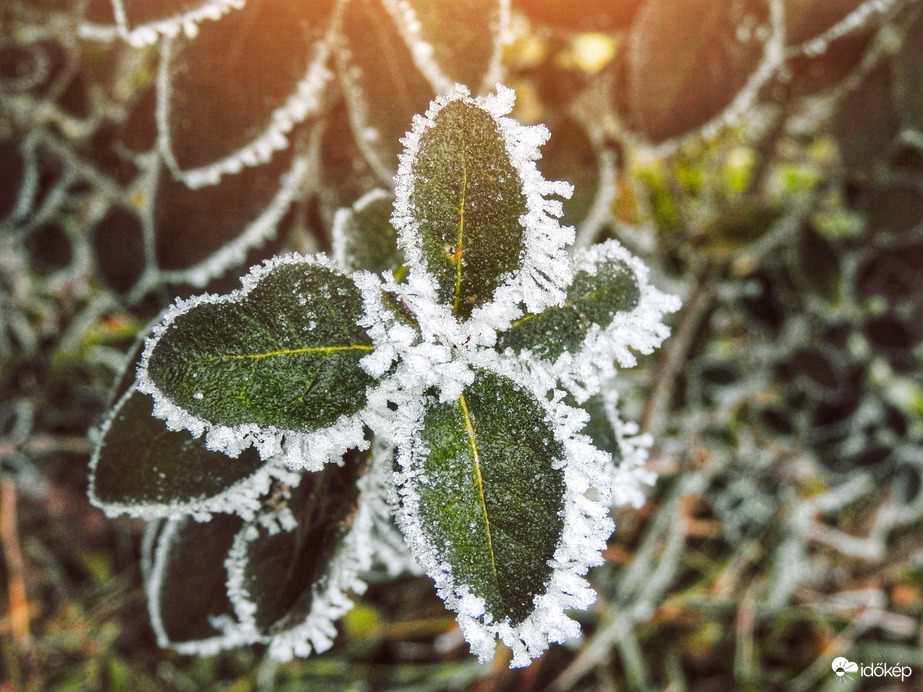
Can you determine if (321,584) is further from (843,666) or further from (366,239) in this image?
(843,666)

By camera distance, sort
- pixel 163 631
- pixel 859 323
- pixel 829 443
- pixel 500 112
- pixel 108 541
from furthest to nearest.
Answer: pixel 108 541 → pixel 829 443 → pixel 859 323 → pixel 163 631 → pixel 500 112

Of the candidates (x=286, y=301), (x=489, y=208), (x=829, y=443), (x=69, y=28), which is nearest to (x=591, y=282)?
(x=489, y=208)

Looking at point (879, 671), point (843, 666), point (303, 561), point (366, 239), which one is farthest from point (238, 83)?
point (879, 671)

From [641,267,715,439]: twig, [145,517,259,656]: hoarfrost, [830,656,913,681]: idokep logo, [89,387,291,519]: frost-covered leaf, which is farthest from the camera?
[830,656,913,681]: idokep logo

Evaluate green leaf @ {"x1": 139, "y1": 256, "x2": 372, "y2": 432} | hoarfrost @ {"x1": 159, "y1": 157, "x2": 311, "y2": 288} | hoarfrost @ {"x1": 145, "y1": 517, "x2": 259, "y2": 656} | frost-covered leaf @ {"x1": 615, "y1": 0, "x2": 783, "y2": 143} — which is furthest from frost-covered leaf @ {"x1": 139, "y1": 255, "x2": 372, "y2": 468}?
frost-covered leaf @ {"x1": 615, "y1": 0, "x2": 783, "y2": 143}

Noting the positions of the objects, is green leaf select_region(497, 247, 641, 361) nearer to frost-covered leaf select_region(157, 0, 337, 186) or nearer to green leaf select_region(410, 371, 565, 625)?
green leaf select_region(410, 371, 565, 625)

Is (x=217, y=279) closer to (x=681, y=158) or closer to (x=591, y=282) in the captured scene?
(x=591, y=282)
